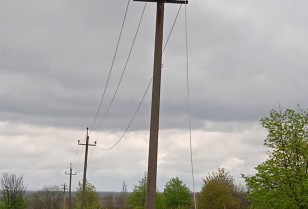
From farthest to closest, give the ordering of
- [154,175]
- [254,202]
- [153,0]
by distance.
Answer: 1. [254,202]
2. [153,0]
3. [154,175]

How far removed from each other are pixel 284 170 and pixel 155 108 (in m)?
17.5

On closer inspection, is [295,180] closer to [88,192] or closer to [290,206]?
[290,206]

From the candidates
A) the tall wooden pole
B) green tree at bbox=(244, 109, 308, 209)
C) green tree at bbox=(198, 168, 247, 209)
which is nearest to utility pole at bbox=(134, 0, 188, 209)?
the tall wooden pole

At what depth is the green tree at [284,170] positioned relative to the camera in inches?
1069

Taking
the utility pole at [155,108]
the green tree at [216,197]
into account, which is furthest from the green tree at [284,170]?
the green tree at [216,197]

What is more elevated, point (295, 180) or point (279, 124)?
point (279, 124)

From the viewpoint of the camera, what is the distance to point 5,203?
6938cm

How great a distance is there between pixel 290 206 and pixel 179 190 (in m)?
44.1

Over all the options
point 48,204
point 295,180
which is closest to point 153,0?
point 295,180

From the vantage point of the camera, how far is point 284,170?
92.5 ft

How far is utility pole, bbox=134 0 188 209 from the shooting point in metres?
12.0

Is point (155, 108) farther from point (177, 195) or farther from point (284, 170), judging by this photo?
point (177, 195)

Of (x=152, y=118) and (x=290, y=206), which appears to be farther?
(x=290, y=206)

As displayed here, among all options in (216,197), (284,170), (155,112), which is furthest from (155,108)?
(216,197)
